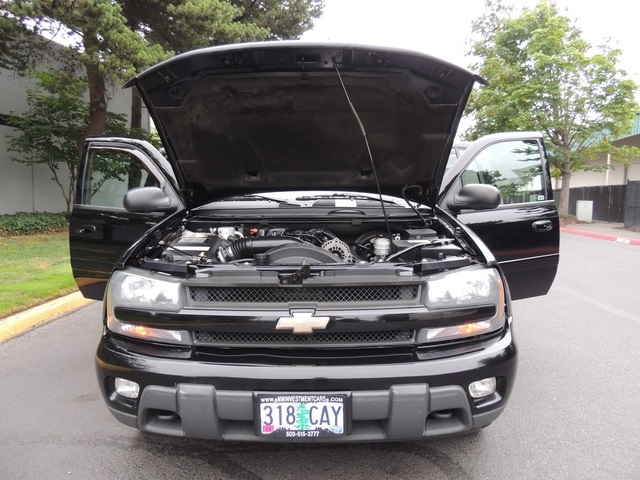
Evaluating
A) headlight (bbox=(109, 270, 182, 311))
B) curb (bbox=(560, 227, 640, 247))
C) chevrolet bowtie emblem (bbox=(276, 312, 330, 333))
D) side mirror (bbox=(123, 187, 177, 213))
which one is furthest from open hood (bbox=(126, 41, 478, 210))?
curb (bbox=(560, 227, 640, 247))

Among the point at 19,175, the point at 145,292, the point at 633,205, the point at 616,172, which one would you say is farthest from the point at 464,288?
the point at 616,172

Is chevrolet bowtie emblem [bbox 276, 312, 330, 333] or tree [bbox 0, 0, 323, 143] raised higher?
tree [bbox 0, 0, 323, 143]

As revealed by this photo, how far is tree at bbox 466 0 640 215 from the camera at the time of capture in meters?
17.2

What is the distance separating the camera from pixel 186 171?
10.5 ft

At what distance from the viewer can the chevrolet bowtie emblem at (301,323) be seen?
191 cm

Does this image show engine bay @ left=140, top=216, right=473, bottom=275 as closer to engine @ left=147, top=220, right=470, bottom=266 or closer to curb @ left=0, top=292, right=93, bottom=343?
engine @ left=147, top=220, right=470, bottom=266

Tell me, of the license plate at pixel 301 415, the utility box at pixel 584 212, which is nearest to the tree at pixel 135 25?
the license plate at pixel 301 415

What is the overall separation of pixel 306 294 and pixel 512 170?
9.57 feet

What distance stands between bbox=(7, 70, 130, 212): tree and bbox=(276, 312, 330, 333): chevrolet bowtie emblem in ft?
41.1

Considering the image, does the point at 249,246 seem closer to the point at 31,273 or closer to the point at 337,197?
the point at 337,197

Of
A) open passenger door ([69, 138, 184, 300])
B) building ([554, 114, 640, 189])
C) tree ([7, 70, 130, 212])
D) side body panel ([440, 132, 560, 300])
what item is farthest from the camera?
building ([554, 114, 640, 189])

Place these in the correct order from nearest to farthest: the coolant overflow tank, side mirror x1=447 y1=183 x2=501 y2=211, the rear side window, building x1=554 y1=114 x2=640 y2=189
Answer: the coolant overflow tank → side mirror x1=447 y1=183 x2=501 y2=211 → the rear side window → building x1=554 y1=114 x2=640 y2=189

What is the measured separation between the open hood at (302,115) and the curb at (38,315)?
2531 mm

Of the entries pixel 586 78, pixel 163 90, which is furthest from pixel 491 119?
pixel 163 90
